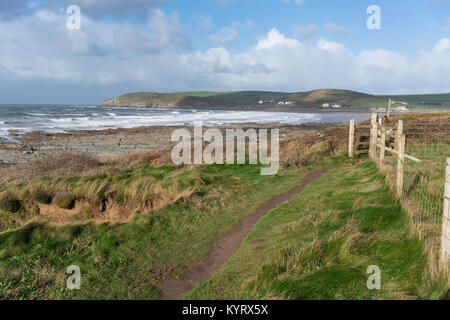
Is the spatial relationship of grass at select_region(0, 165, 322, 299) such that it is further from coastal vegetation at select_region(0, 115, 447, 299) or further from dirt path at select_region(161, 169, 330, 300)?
dirt path at select_region(161, 169, 330, 300)

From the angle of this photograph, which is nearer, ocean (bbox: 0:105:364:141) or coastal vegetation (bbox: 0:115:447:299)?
coastal vegetation (bbox: 0:115:447:299)

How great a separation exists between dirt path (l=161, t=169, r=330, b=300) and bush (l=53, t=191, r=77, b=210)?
18.1 feet

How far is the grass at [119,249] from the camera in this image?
6352 millimetres

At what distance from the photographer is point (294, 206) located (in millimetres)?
9922

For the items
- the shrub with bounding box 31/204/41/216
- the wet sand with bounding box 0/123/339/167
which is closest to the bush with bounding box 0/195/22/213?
the shrub with bounding box 31/204/41/216

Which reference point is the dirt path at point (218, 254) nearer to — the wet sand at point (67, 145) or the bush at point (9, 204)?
the bush at point (9, 204)

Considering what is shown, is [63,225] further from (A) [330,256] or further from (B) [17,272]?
(A) [330,256]

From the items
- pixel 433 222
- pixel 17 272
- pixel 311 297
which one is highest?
pixel 433 222

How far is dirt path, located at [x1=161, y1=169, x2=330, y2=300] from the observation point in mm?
6150

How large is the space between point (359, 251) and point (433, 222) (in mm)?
1748

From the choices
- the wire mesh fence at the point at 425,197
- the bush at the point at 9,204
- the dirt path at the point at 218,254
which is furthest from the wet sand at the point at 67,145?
the wire mesh fence at the point at 425,197

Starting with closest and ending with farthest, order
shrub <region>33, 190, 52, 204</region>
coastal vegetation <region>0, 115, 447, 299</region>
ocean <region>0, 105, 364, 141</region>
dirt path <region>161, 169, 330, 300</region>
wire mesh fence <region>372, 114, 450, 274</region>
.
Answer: coastal vegetation <region>0, 115, 447, 299</region>
wire mesh fence <region>372, 114, 450, 274</region>
dirt path <region>161, 169, 330, 300</region>
shrub <region>33, 190, 52, 204</region>
ocean <region>0, 105, 364, 141</region>

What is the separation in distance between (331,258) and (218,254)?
2.76 metres
